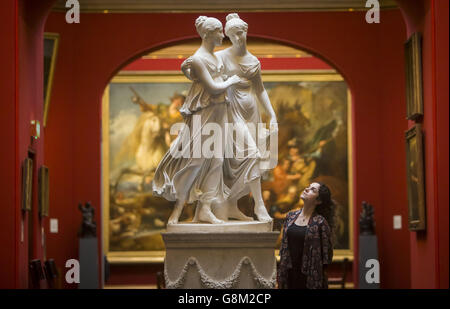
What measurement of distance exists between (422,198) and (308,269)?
8.12 ft

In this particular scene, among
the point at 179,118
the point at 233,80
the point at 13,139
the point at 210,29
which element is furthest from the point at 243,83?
the point at 179,118

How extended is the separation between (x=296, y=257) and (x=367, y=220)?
676 cm

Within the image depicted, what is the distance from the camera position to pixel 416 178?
422 inches

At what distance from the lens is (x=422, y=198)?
1043 cm

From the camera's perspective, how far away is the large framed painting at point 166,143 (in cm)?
1906

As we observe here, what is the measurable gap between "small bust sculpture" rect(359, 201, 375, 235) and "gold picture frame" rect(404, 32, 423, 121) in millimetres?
4345

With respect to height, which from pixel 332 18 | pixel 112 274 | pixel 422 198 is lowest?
pixel 112 274

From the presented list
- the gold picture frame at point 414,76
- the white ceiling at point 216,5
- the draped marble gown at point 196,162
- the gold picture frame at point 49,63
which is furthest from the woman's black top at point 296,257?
the gold picture frame at point 49,63

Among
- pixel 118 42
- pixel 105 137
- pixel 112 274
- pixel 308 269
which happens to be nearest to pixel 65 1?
pixel 118 42

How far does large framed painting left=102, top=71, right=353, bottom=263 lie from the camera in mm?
19062

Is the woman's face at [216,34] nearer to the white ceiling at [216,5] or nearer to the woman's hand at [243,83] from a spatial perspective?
the woman's hand at [243,83]

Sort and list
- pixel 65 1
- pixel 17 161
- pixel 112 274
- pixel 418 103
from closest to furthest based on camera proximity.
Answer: pixel 17 161, pixel 418 103, pixel 65 1, pixel 112 274
